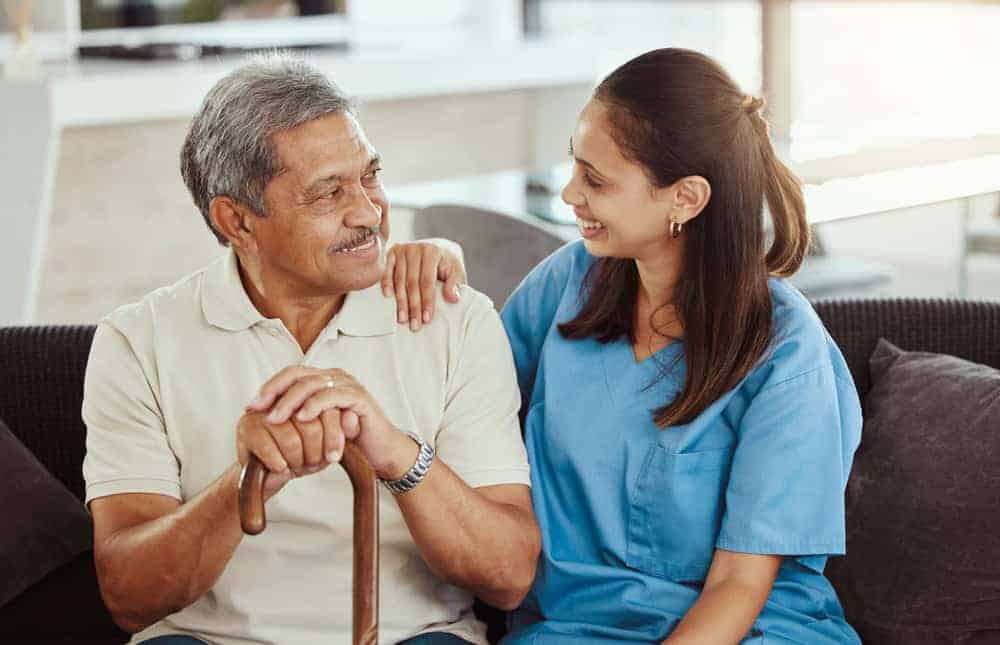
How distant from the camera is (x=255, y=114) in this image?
1.50m

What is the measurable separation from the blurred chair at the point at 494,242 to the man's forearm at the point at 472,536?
3.45ft

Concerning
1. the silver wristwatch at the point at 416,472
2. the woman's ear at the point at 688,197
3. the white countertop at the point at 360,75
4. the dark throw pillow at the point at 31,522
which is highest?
the white countertop at the point at 360,75

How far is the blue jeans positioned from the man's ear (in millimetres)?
458

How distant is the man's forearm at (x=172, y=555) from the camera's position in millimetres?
1402

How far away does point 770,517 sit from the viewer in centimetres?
147

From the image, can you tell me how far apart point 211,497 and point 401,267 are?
383mm

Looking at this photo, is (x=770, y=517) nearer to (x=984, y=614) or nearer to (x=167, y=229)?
(x=984, y=614)

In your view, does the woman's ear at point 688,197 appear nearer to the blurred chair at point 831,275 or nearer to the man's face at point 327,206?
the man's face at point 327,206

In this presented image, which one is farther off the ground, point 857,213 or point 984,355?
point 857,213

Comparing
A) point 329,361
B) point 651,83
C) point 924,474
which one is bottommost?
point 924,474

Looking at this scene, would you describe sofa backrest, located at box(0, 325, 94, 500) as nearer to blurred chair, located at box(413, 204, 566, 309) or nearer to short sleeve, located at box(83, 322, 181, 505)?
short sleeve, located at box(83, 322, 181, 505)

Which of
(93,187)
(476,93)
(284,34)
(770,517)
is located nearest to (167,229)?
(93,187)

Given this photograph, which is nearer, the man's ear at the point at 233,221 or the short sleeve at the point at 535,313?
the man's ear at the point at 233,221

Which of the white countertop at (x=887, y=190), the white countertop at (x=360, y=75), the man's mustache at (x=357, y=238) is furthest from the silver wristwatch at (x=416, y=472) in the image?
the white countertop at (x=360, y=75)
